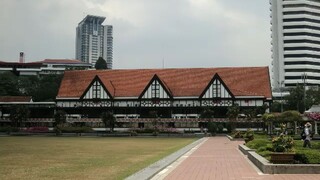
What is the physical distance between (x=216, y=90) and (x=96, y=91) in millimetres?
25078

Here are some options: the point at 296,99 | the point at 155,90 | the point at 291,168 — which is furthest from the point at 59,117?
the point at 291,168

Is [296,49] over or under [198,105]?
over

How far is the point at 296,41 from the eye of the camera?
489ft

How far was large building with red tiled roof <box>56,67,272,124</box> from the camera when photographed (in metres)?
84.1

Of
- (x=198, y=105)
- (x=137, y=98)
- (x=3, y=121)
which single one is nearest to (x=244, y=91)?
(x=198, y=105)

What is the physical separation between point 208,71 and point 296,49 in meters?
69.4

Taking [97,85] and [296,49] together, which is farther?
[296,49]

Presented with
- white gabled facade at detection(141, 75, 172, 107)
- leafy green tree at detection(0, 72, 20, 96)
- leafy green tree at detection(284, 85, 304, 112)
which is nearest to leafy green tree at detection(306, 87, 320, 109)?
leafy green tree at detection(284, 85, 304, 112)

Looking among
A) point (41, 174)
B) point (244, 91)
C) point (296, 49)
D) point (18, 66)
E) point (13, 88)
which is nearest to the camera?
point (41, 174)

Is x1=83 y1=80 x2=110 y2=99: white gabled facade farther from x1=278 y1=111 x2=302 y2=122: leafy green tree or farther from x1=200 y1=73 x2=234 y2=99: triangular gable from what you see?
x1=278 y1=111 x2=302 y2=122: leafy green tree

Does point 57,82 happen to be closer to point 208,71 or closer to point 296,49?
point 208,71

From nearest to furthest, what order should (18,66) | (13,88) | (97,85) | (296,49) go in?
1. (97,85)
2. (13,88)
3. (296,49)
4. (18,66)

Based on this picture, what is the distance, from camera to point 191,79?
90.9m

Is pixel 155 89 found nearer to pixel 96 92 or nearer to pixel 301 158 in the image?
pixel 96 92
